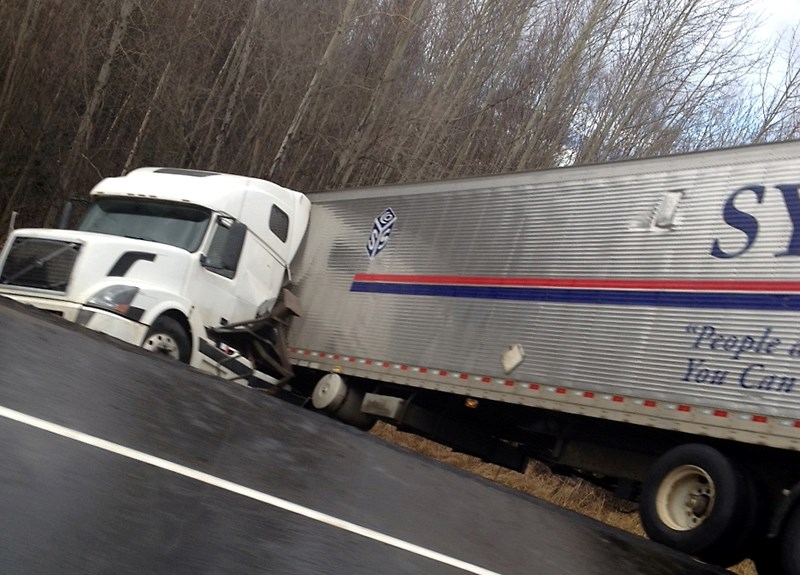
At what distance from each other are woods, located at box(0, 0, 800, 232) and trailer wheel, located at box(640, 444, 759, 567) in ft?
44.4

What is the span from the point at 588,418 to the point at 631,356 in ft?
3.27

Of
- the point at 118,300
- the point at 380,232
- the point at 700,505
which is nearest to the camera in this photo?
the point at 700,505

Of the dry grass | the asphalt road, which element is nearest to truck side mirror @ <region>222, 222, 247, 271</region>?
the asphalt road

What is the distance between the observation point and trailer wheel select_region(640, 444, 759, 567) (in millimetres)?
7094

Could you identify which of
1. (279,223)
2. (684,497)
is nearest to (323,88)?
(279,223)

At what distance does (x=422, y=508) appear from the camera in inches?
250

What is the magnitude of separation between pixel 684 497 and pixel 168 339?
6.20 metres

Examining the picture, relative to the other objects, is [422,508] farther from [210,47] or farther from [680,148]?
[680,148]

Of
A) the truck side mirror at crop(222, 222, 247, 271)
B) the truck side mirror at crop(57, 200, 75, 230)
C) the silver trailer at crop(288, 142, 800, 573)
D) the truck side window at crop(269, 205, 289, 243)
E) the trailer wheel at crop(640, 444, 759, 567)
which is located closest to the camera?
the trailer wheel at crop(640, 444, 759, 567)

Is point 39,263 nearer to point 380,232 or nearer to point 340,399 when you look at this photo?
point 340,399

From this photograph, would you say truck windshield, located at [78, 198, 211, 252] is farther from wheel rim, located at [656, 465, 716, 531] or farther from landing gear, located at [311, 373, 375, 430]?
wheel rim, located at [656, 465, 716, 531]

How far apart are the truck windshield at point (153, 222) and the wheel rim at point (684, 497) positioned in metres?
6.58

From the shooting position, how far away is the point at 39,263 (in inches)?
408

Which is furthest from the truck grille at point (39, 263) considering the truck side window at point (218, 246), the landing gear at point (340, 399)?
the landing gear at point (340, 399)
